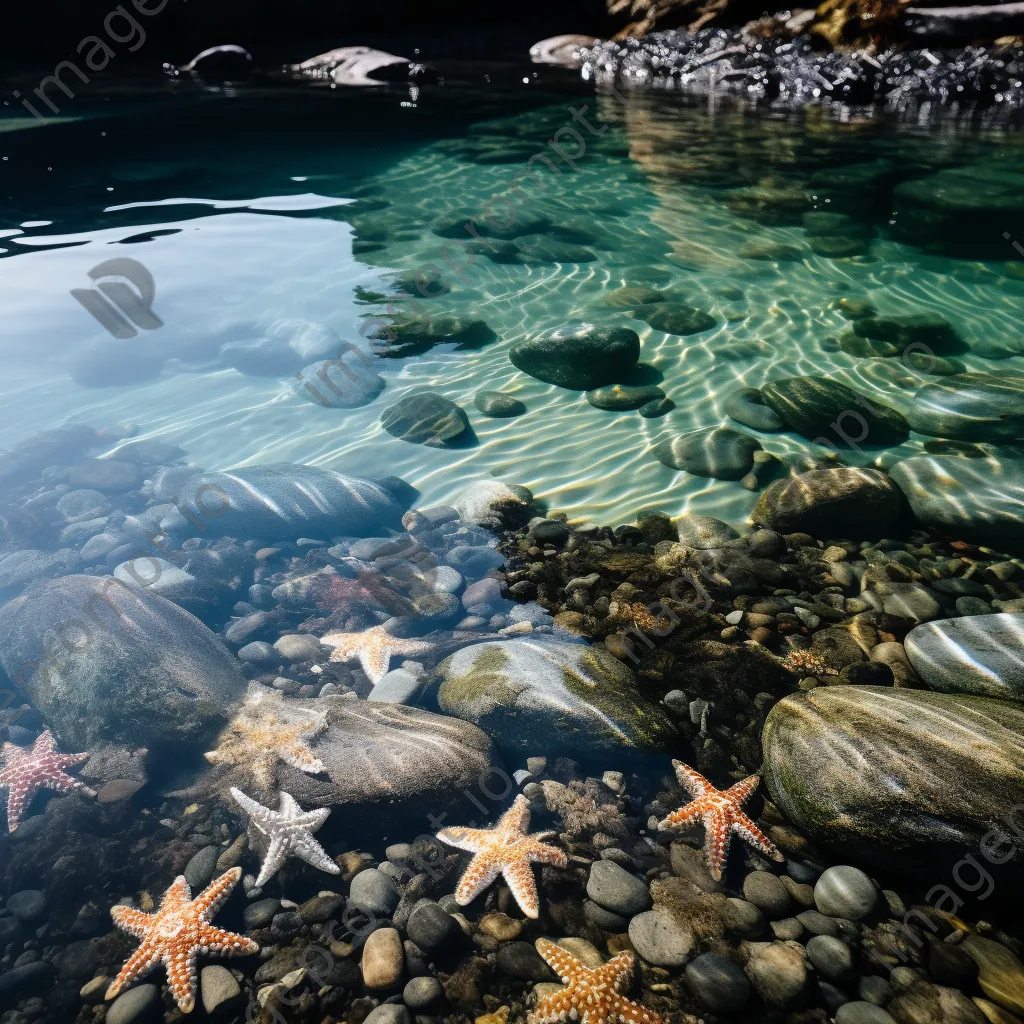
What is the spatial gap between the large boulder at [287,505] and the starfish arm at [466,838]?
96.2 inches

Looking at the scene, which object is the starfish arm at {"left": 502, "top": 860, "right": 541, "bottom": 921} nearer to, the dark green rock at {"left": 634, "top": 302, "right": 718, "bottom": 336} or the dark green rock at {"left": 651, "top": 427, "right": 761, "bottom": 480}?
the dark green rock at {"left": 651, "top": 427, "right": 761, "bottom": 480}

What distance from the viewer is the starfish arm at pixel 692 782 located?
3.36 metres

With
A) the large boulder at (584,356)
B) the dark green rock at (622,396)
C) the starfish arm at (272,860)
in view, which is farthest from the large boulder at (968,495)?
the starfish arm at (272,860)

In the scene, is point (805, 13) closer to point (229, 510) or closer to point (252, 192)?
point (252, 192)

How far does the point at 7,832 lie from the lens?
333 cm

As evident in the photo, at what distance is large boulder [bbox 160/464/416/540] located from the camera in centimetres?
522

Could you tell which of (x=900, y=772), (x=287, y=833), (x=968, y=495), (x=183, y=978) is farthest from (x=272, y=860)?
(x=968, y=495)

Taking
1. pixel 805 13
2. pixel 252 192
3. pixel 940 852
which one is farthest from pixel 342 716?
pixel 805 13

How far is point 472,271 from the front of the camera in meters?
9.41

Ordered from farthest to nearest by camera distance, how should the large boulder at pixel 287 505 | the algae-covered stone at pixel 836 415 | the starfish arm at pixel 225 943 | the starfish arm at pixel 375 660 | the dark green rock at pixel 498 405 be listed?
the dark green rock at pixel 498 405
the algae-covered stone at pixel 836 415
the large boulder at pixel 287 505
the starfish arm at pixel 375 660
the starfish arm at pixel 225 943

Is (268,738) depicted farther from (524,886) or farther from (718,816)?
(718,816)

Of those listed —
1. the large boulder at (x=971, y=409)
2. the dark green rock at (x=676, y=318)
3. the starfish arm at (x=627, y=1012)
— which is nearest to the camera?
the starfish arm at (x=627, y=1012)

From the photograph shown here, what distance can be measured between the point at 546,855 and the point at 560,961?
432 millimetres

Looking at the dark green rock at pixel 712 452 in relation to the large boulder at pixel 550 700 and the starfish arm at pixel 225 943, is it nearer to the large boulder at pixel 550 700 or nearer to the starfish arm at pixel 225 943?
the large boulder at pixel 550 700
